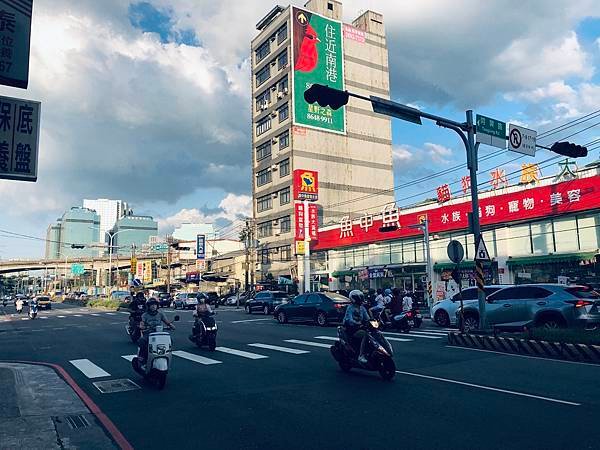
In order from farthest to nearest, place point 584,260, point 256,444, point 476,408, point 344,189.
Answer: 1. point 344,189
2. point 584,260
3. point 476,408
4. point 256,444

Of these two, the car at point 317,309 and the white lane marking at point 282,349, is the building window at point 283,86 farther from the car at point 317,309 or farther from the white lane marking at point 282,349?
the white lane marking at point 282,349

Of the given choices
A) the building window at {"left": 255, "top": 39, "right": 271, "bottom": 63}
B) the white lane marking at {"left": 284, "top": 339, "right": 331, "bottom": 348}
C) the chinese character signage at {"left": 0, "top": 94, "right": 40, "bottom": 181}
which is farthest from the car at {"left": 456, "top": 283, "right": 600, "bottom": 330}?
the building window at {"left": 255, "top": 39, "right": 271, "bottom": 63}

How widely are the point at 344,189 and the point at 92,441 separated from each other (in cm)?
6254

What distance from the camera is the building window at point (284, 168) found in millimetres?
64812

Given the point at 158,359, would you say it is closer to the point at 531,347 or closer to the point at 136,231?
the point at 531,347

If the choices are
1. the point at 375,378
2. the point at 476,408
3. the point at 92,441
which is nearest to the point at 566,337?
the point at 375,378

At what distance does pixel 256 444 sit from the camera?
18.6ft

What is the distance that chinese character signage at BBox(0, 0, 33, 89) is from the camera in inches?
371

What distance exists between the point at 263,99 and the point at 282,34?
9264 millimetres

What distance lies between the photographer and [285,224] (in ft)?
212

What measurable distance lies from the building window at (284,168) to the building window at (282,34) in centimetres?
1662

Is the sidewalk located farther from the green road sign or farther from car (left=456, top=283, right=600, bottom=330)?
the green road sign

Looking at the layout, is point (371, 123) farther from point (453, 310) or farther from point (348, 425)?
point (348, 425)

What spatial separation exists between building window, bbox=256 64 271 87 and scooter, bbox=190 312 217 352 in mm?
61171
